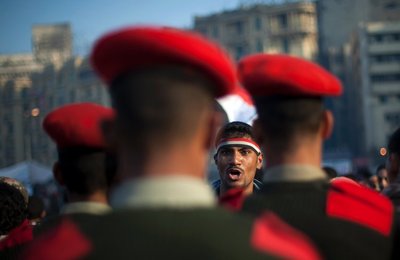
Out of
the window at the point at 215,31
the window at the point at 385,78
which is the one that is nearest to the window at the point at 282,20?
the window at the point at 215,31

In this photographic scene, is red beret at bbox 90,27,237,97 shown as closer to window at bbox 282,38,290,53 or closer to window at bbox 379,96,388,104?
window at bbox 379,96,388,104

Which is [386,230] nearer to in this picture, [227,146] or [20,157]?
[227,146]

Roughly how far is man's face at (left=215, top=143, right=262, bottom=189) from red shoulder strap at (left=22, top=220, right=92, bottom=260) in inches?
150

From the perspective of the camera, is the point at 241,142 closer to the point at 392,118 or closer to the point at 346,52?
the point at 392,118

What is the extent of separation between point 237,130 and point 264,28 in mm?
88327

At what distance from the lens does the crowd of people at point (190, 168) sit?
1.89 meters

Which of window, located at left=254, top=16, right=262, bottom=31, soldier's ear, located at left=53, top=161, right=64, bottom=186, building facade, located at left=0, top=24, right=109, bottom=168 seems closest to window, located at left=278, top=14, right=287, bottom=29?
window, located at left=254, top=16, right=262, bottom=31

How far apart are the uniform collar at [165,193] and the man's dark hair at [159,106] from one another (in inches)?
3.9

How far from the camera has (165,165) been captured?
199cm

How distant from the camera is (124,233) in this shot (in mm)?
1882

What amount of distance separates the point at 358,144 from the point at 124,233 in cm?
8340

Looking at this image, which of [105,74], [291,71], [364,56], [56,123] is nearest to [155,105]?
[105,74]

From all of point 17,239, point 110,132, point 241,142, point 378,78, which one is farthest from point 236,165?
point 378,78

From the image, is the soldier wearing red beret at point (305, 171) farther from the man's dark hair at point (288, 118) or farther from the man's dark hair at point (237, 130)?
the man's dark hair at point (237, 130)
